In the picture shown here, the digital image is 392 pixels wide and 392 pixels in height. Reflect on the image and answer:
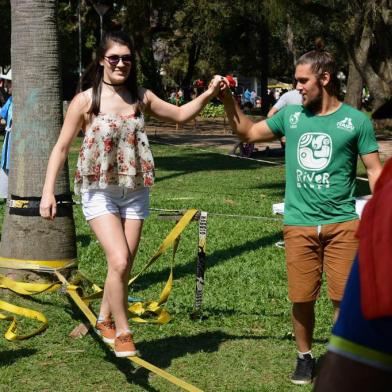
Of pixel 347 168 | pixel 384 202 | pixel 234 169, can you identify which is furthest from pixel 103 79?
pixel 234 169

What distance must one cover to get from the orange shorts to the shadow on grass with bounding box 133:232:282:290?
9.44ft

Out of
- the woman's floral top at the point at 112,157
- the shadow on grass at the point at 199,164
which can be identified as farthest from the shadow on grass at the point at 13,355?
the shadow on grass at the point at 199,164

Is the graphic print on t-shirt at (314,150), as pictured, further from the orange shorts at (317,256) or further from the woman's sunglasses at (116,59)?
the woman's sunglasses at (116,59)

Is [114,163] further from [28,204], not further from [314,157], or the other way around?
[28,204]

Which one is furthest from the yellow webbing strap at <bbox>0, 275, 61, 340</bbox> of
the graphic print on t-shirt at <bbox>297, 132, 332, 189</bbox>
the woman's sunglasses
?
the graphic print on t-shirt at <bbox>297, 132, 332, 189</bbox>

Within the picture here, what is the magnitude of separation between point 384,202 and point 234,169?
17.3 meters

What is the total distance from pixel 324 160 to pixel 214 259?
169 inches

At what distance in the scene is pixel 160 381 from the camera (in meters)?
5.32

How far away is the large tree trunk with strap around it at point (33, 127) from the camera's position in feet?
24.0

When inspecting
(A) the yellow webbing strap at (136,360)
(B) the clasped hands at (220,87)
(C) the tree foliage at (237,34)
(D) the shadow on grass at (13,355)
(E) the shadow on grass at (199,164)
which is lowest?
(E) the shadow on grass at (199,164)

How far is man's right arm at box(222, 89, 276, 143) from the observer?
529cm

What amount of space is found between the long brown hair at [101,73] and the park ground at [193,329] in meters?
1.33

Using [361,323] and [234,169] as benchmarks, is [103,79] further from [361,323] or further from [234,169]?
[234,169]

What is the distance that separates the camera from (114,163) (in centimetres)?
532
